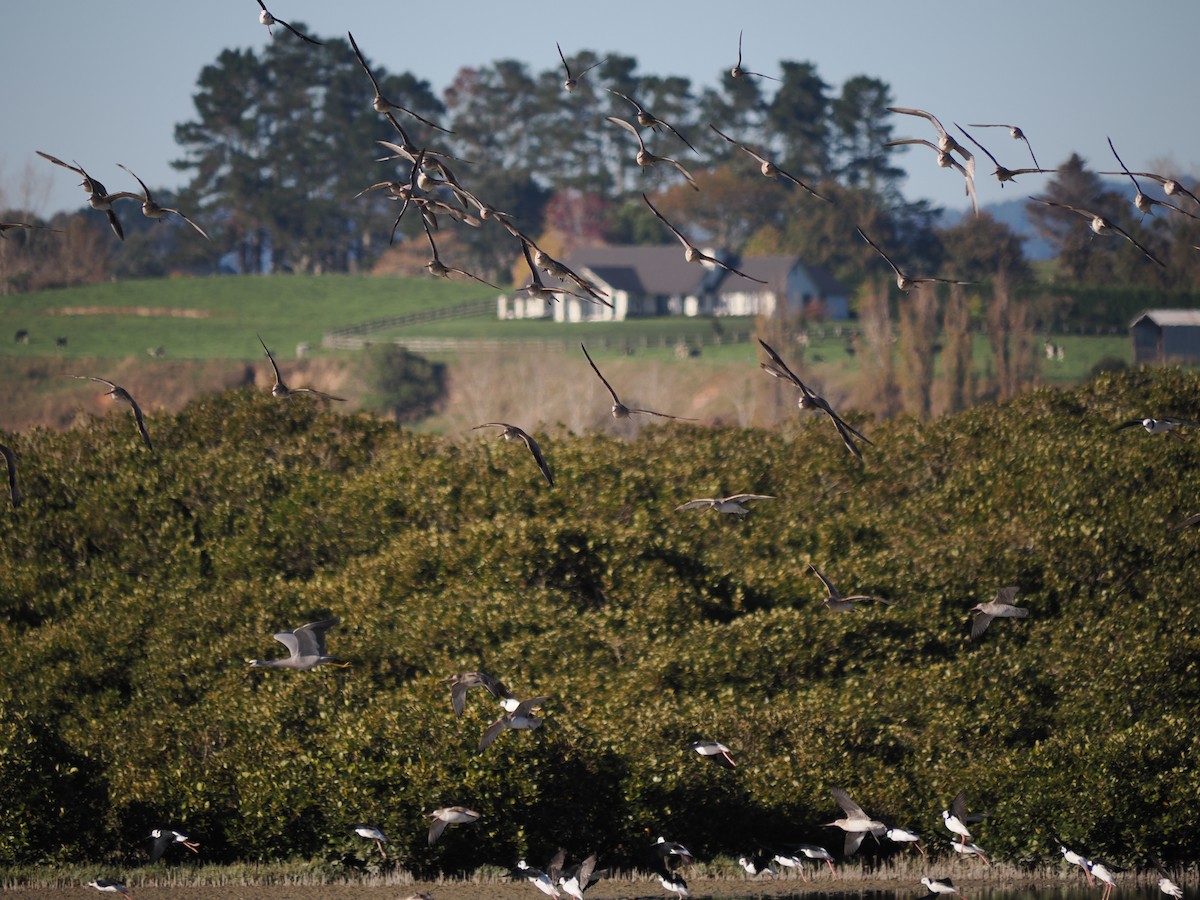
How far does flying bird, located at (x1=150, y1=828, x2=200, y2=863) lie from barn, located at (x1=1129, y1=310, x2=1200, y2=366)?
263 ft

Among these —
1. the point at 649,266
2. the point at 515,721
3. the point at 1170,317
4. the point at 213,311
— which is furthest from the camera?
the point at 213,311

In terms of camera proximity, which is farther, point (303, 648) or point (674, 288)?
point (674, 288)

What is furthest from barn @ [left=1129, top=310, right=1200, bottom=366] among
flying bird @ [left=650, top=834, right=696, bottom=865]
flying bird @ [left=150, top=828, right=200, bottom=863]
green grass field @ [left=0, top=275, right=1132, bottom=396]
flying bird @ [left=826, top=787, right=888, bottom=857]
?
flying bird @ [left=150, top=828, right=200, bottom=863]

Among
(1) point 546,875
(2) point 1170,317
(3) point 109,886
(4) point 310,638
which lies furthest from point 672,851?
(2) point 1170,317

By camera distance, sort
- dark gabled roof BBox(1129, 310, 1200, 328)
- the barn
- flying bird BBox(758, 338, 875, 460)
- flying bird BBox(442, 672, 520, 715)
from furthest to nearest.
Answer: dark gabled roof BBox(1129, 310, 1200, 328) < the barn < flying bird BBox(442, 672, 520, 715) < flying bird BBox(758, 338, 875, 460)

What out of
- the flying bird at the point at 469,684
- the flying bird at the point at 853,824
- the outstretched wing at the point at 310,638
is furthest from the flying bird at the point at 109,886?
the flying bird at the point at 853,824

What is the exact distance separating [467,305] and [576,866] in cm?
12301

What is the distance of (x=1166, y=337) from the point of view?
97.8 meters

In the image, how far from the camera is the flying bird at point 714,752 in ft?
64.0

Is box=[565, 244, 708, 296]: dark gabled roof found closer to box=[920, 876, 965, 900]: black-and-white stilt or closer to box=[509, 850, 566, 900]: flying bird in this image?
box=[920, 876, 965, 900]: black-and-white stilt

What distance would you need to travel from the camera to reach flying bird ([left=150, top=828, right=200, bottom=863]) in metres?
19.5

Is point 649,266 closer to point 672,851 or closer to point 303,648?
point 672,851

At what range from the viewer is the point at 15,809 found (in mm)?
20766

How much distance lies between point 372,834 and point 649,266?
122025 mm
